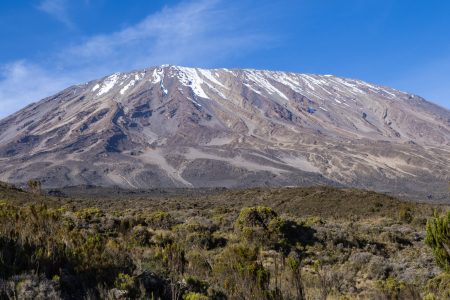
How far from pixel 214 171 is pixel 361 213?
151m

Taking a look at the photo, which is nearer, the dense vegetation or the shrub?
the dense vegetation

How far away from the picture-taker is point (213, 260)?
38.5ft

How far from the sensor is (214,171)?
182 meters

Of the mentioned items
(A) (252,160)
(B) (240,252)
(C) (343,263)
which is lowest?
(C) (343,263)

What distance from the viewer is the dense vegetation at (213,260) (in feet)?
22.1

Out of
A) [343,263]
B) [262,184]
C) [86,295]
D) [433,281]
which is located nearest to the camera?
[86,295]

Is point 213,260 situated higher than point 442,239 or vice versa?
point 442,239

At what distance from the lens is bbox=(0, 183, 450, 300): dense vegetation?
673 cm

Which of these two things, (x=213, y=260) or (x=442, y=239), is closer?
(x=442, y=239)

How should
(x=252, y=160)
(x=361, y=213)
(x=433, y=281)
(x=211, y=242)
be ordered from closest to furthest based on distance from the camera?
(x=433, y=281) → (x=211, y=242) → (x=361, y=213) → (x=252, y=160)

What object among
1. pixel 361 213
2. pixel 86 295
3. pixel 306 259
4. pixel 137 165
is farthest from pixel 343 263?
pixel 137 165

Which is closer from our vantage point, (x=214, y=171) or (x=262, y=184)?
(x=262, y=184)

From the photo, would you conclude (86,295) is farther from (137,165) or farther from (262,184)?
(137,165)

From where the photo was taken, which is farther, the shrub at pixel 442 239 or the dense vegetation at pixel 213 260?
the shrub at pixel 442 239
